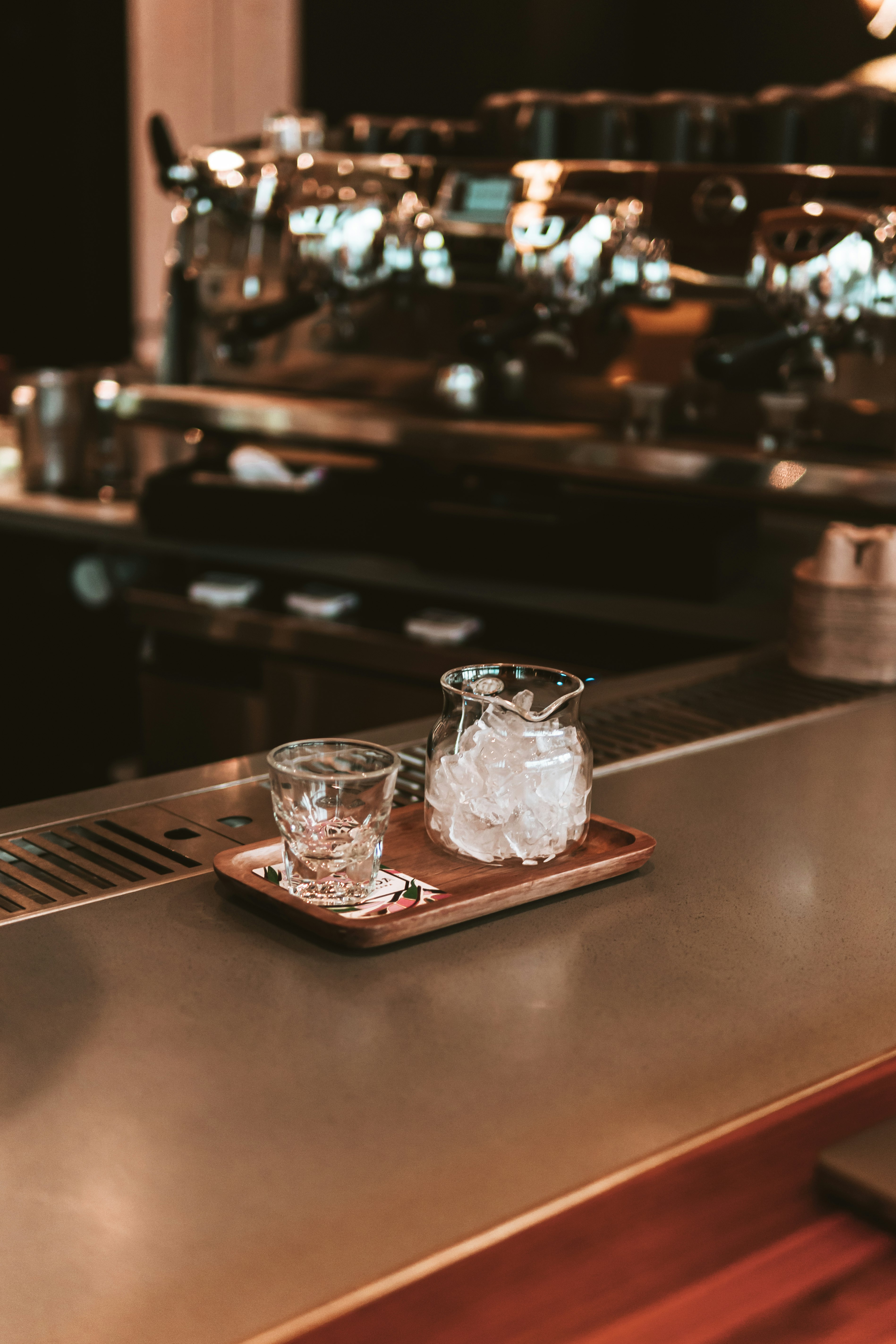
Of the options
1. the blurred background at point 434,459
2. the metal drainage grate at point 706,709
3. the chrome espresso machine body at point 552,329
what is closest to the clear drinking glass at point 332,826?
the metal drainage grate at point 706,709

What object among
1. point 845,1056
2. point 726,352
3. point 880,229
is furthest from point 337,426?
point 845,1056

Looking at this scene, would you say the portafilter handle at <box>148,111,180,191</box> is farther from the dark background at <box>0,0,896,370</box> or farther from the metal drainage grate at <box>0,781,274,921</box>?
the dark background at <box>0,0,896,370</box>

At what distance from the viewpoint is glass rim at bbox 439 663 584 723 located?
3.27 ft

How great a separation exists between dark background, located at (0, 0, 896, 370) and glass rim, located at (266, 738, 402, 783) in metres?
3.36

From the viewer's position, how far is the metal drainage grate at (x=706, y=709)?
1428 mm

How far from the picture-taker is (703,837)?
1.16 metres

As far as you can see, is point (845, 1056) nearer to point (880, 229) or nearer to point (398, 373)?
point (880, 229)

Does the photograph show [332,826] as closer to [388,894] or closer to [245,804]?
[388,894]

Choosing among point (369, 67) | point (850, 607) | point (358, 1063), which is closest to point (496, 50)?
point (369, 67)

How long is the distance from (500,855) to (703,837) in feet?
0.72

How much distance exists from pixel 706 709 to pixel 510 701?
55 centimetres

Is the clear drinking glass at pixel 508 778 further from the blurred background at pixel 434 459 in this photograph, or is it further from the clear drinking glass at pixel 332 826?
the blurred background at pixel 434 459

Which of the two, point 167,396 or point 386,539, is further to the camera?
point 167,396

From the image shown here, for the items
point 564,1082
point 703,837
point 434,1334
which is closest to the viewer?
point 434,1334
